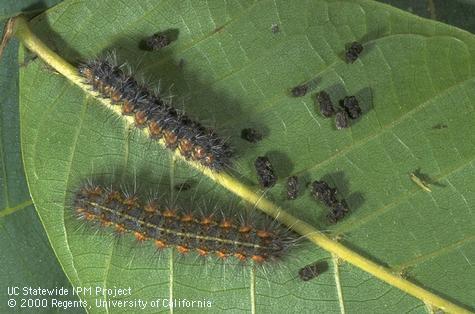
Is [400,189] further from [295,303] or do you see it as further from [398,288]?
[295,303]

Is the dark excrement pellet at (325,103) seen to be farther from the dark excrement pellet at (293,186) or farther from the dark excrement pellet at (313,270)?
the dark excrement pellet at (313,270)

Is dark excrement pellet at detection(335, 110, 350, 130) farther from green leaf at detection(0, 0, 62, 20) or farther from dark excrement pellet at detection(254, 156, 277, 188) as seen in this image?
green leaf at detection(0, 0, 62, 20)

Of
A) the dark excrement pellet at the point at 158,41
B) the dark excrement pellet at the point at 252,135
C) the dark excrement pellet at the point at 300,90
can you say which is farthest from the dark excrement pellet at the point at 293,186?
the dark excrement pellet at the point at 158,41

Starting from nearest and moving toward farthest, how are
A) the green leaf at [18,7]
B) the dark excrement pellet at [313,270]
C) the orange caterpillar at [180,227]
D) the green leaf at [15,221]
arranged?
the dark excrement pellet at [313,270] < the orange caterpillar at [180,227] < the green leaf at [18,7] < the green leaf at [15,221]

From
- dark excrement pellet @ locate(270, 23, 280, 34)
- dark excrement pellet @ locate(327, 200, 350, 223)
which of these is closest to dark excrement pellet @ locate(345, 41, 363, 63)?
dark excrement pellet @ locate(270, 23, 280, 34)

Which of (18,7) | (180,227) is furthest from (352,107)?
(18,7)

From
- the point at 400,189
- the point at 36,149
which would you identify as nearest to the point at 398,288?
the point at 400,189
